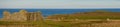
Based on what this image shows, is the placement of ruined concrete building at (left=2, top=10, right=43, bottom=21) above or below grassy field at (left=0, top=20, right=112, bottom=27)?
above

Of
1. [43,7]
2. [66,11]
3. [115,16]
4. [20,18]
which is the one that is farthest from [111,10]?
[20,18]

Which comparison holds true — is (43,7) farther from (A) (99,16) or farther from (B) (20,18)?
(A) (99,16)

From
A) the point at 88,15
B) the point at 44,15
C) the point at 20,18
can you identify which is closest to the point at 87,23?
the point at 88,15

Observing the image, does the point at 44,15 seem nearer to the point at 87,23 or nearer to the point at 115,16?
the point at 87,23

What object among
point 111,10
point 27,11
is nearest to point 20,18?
point 27,11

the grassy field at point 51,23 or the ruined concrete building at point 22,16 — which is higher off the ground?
the ruined concrete building at point 22,16

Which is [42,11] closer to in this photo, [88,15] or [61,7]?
[61,7]
